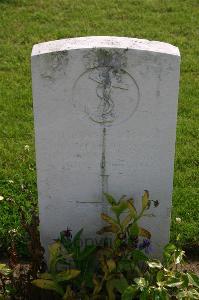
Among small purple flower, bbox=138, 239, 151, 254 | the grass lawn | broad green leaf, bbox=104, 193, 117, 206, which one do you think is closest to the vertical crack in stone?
broad green leaf, bbox=104, 193, 117, 206

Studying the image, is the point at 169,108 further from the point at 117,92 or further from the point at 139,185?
the point at 139,185

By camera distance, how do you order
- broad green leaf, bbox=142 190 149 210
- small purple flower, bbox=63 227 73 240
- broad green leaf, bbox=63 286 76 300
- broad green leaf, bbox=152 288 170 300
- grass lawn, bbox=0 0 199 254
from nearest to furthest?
1. broad green leaf, bbox=152 288 170 300
2. broad green leaf, bbox=63 286 76 300
3. broad green leaf, bbox=142 190 149 210
4. small purple flower, bbox=63 227 73 240
5. grass lawn, bbox=0 0 199 254

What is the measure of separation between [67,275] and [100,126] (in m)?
0.81

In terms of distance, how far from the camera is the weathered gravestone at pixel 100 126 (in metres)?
3.17

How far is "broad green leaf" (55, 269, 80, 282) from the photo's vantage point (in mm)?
3225

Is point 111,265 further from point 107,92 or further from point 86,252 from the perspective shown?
point 107,92

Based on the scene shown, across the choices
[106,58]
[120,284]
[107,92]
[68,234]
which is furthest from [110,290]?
[106,58]

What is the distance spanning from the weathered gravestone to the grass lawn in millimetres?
679

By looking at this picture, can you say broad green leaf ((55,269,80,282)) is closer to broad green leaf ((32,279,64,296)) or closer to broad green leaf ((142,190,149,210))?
broad green leaf ((32,279,64,296))

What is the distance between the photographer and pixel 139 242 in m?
3.67

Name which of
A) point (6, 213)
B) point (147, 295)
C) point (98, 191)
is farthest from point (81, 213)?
point (6, 213)

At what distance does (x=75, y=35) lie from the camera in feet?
24.0

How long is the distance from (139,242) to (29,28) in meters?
4.47

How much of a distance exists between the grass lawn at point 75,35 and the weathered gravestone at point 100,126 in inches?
26.7
